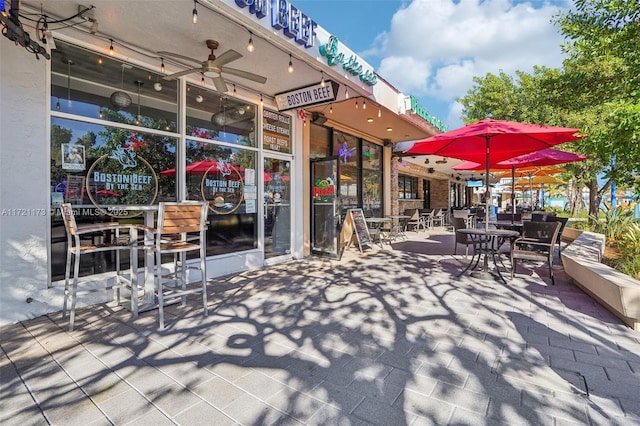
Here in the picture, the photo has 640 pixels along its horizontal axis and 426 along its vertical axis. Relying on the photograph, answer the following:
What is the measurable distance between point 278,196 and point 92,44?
3.55 m

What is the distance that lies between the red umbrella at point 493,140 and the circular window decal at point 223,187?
2957 mm

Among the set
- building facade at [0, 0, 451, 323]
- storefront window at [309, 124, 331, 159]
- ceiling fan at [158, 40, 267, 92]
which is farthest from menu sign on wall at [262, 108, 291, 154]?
ceiling fan at [158, 40, 267, 92]

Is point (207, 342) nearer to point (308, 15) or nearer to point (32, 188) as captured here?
point (32, 188)

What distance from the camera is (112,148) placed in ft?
13.1

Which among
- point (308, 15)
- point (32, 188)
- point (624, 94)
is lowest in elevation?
point (32, 188)

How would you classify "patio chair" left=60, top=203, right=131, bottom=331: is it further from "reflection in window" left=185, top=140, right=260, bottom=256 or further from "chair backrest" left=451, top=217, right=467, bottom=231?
"chair backrest" left=451, top=217, right=467, bottom=231

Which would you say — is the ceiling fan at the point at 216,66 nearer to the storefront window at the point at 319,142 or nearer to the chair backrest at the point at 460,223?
the storefront window at the point at 319,142

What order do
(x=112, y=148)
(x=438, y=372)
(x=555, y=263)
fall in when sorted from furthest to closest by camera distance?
(x=555, y=263), (x=112, y=148), (x=438, y=372)

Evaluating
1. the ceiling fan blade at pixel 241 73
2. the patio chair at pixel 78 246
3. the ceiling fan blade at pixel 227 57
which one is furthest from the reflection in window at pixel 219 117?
the patio chair at pixel 78 246

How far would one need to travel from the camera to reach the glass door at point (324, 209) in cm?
652

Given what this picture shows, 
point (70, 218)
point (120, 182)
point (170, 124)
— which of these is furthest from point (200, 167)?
point (70, 218)

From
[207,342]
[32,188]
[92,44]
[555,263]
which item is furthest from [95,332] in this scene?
[555,263]

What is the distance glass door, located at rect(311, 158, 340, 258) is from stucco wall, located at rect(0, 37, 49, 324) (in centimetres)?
441

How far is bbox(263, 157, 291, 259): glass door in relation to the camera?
19.8 ft
